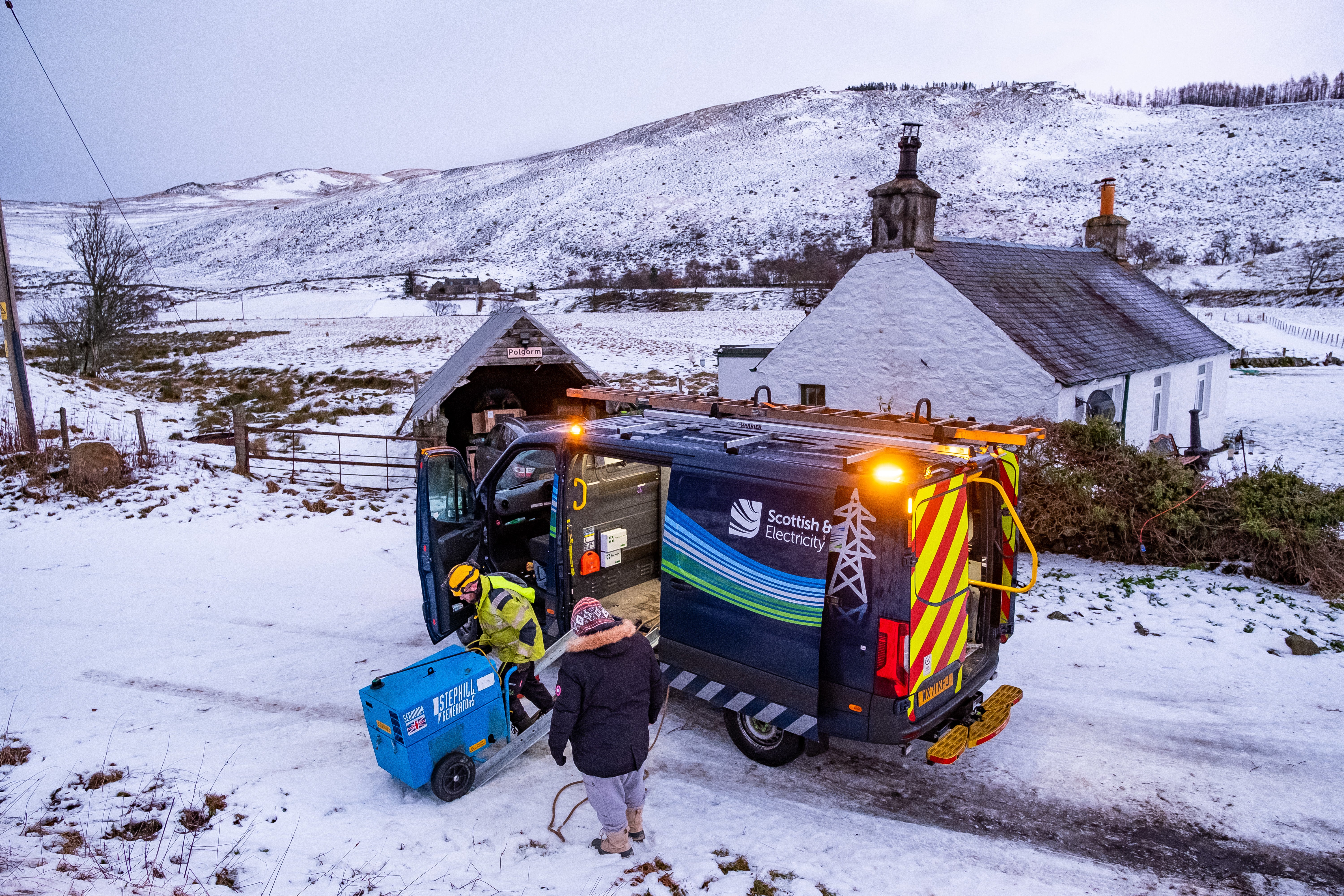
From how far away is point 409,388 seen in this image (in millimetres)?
27984

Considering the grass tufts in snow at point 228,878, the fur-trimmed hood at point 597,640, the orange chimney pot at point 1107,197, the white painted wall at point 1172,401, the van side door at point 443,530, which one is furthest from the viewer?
the orange chimney pot at point 1107,197

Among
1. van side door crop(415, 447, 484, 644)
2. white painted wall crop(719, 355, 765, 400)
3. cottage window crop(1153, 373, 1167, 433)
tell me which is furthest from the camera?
white painted wall crop(719, 355, 765, 400)

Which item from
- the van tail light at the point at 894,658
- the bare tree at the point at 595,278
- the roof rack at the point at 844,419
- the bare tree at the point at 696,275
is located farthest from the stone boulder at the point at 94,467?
the bare tree at the point at 696,275

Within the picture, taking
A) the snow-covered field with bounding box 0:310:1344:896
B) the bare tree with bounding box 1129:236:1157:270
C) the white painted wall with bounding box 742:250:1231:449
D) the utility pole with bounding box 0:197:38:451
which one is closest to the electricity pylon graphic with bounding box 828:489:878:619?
the snow-covered field with bounding box 0:310:1344:896

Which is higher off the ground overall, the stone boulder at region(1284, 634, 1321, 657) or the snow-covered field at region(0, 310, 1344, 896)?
the stone boulder at region(1284, 634, 1321, 657)

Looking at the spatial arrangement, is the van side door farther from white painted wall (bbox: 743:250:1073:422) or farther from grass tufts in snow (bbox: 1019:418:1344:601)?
white painted wall (bbox: 743:250:1073:422)

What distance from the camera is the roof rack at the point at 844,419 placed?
5652 millimetres

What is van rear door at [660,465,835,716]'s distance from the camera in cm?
487

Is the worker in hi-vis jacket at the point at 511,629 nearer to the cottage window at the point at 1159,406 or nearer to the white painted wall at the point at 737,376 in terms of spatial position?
the white painted wall at the point at 737,376

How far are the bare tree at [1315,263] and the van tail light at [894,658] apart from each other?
186 feet

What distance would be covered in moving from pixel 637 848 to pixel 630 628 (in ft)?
5.06

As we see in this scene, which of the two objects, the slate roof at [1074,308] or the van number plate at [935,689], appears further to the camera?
the slate roof at [1074,308]

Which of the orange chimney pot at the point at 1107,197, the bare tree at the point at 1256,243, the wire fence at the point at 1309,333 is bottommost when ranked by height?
the wire fence at the point at 1309,333

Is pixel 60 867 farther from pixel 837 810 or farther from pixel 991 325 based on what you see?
pixel 991 325
